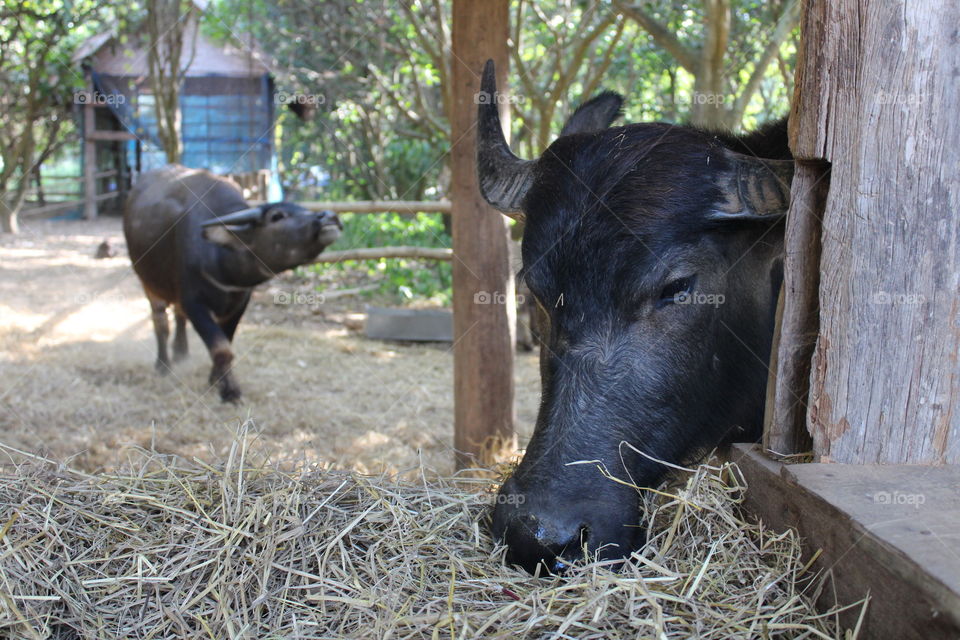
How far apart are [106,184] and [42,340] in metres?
16.1

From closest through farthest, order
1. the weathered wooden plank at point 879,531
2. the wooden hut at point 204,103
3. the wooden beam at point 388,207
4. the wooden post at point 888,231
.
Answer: the weathered wooden plank at point 879,531, the wooden post at point 888,231, the wooden beam at point 388,207, the wooden hut at point 204,103

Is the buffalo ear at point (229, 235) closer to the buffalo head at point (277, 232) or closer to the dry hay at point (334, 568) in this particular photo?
the buffalo head at point (277, 232)

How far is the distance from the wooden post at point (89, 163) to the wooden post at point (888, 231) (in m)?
21.3

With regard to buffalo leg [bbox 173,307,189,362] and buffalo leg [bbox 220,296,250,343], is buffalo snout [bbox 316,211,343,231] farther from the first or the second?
buffalo leg [bbox 173,307,189,362]

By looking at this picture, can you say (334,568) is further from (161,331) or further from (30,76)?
(30,76)

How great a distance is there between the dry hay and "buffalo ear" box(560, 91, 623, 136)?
5.72 ft

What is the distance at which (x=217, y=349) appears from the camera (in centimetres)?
722

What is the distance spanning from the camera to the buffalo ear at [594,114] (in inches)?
143

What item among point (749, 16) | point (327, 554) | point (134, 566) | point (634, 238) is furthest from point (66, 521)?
point (749, 16)

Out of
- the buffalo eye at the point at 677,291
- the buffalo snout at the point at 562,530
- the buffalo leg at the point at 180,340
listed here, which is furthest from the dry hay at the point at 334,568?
the buffalo leg at the point at 180,340

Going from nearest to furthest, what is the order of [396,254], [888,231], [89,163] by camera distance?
[888,231]
[396,254]
[89,163]

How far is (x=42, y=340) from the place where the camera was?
8656 millimetres

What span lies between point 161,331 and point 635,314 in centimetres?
688

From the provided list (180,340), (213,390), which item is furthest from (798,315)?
(180,340)
